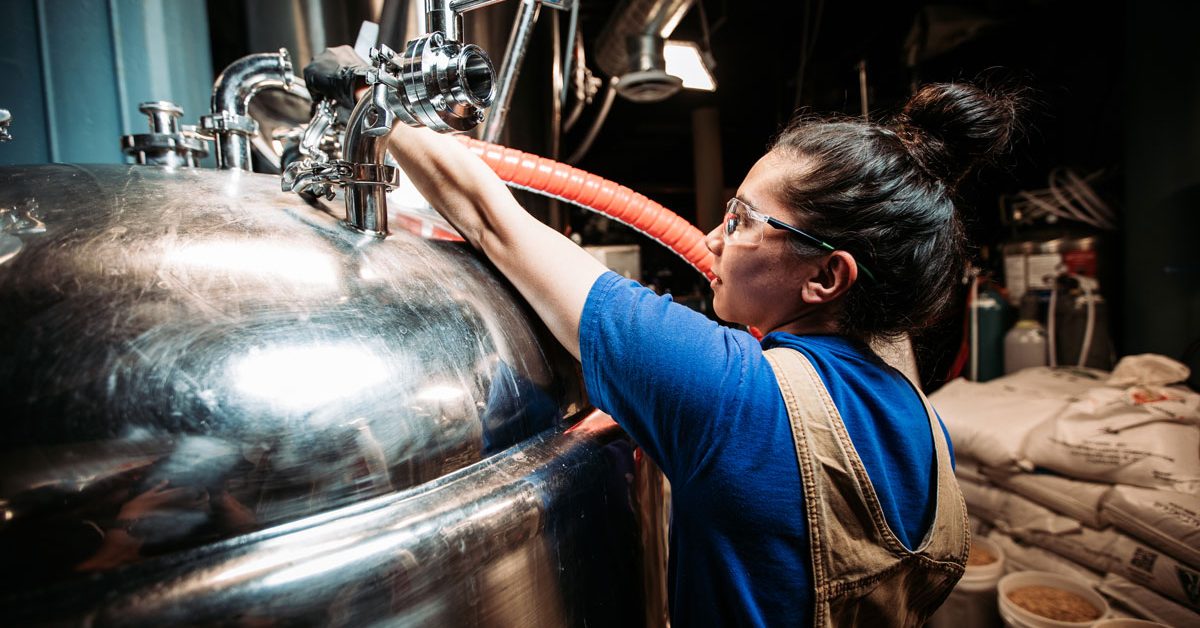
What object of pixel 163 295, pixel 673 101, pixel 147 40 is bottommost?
pixel 163 295

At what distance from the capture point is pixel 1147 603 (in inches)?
74.2

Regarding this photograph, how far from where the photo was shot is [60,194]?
61 cm

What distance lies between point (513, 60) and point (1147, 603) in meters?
2.58

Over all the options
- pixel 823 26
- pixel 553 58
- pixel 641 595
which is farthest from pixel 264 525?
pixel 823 26

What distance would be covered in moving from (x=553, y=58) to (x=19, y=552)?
189cm

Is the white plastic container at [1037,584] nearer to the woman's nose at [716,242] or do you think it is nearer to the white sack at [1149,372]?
the white sack at [1149,372]

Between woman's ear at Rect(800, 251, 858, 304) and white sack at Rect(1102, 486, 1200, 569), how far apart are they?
1.82 metres

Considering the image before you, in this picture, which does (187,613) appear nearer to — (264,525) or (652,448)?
(264,525)

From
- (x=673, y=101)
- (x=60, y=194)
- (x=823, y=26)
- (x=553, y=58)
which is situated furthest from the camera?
(x=673, y=101)

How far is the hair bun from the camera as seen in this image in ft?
2.86

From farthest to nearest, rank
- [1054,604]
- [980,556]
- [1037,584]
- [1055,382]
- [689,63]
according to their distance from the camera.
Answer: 1. [689,63]
2. [1055,382]
3. [980,556]
4. [1037,584]
5. [1054,604]

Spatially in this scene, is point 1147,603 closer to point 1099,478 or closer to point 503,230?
point 1099,478

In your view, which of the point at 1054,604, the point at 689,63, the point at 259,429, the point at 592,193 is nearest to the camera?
the point at 259,429

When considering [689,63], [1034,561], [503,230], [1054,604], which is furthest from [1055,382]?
[503,230]
